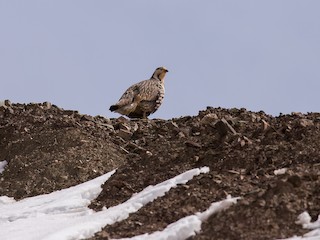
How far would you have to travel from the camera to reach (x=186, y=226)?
936 cm

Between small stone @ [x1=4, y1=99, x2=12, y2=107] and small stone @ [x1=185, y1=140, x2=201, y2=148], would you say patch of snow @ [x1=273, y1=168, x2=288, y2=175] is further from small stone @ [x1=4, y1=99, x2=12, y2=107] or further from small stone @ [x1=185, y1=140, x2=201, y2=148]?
small stone @ [x1=4, y1=99, x2=12, y2=107]

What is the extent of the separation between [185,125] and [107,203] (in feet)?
12.7

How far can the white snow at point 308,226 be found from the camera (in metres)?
8.48

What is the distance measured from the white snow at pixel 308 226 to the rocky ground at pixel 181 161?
0.08m

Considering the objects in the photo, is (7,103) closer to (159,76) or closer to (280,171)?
(159,76)

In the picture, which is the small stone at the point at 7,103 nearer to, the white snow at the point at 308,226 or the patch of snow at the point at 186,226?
the patch of snow at the point at 186,226

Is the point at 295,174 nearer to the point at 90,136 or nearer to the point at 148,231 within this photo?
the point at 148,231

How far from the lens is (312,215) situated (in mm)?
9031

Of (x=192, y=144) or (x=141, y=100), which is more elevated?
(x=141, y=100)

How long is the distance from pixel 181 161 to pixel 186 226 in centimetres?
372

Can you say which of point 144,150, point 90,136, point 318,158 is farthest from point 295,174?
point 90,136

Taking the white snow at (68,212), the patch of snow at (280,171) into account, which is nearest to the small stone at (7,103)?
the white snow at (68,212)

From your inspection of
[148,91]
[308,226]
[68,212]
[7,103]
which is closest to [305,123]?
[68,212]

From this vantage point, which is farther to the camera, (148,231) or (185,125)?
(185,125)
